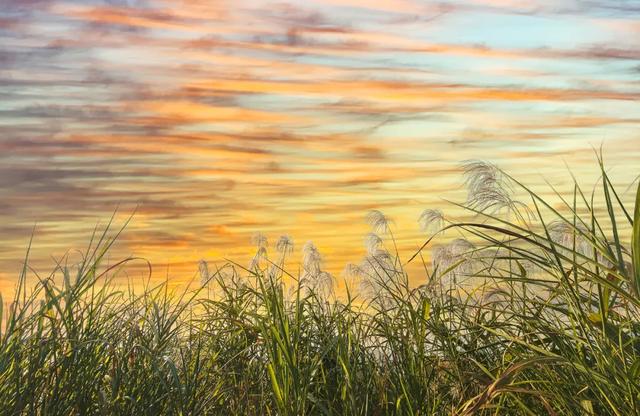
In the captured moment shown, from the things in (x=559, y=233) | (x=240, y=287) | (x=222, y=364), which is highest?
(x=559, y=233)

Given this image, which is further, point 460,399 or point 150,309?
point 150,309

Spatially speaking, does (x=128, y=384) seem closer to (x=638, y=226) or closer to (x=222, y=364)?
(x=222, y=364)

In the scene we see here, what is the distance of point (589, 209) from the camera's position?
3.68m

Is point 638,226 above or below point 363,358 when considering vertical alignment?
above

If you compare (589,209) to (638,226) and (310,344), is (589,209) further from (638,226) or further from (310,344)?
(310,344)

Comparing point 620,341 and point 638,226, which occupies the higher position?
point 638,226

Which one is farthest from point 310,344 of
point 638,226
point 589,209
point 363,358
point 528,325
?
point 638,226

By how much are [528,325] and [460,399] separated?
1.70 feet

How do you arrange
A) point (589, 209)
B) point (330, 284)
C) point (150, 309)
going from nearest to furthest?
point (589, 209)
point (150, 309)
point (330, 284)

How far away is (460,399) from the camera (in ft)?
13.2

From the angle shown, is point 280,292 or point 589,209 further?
point 280,292

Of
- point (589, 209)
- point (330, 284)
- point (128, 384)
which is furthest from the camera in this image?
point (330, 284)

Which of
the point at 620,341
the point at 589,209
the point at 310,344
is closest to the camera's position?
the point at 620,341

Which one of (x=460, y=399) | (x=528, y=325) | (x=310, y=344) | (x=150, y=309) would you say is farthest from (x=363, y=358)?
(x=150, y=309)
